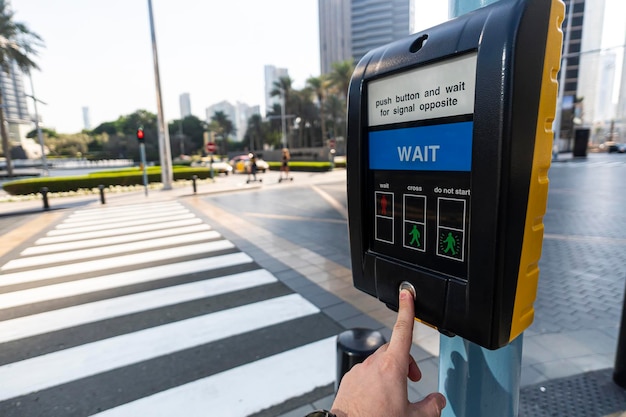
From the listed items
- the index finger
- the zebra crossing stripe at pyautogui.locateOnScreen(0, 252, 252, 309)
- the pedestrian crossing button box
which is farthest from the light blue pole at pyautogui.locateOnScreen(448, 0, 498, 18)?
the zebra crossing stripe at pyautogui.locateOnScreen(0, 252, 252, 309)

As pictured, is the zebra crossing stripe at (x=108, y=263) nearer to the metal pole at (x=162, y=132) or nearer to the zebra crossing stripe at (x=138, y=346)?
the zebra crossing stripe at (x=138, y=346)

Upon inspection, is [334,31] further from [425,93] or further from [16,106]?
[425,93]

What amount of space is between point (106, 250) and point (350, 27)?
4114 inches

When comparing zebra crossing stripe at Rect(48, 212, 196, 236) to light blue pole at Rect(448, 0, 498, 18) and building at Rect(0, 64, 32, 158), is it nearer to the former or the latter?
light blue pole at Rect(448, 0, 498, 18)

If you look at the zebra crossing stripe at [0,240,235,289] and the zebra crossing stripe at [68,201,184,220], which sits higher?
the zebra crossing stripe at [68,201,184,220]

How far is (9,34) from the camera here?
80.6 ft

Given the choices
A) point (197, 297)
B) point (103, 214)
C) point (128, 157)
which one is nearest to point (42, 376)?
point (197, 297)

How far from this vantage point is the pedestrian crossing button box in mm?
845

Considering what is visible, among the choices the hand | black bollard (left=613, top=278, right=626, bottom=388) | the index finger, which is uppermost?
the index finger

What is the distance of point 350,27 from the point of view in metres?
98.3

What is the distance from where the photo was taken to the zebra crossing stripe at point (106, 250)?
252 inches

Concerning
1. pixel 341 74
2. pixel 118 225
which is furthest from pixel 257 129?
pixel 118 225

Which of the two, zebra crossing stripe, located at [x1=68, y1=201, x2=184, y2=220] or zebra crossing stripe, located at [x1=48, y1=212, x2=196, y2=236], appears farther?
zebra crossing stripe, located at [x1=68, y1=201, x2=184, y2=220]

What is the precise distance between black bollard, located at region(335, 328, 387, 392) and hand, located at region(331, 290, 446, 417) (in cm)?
116
